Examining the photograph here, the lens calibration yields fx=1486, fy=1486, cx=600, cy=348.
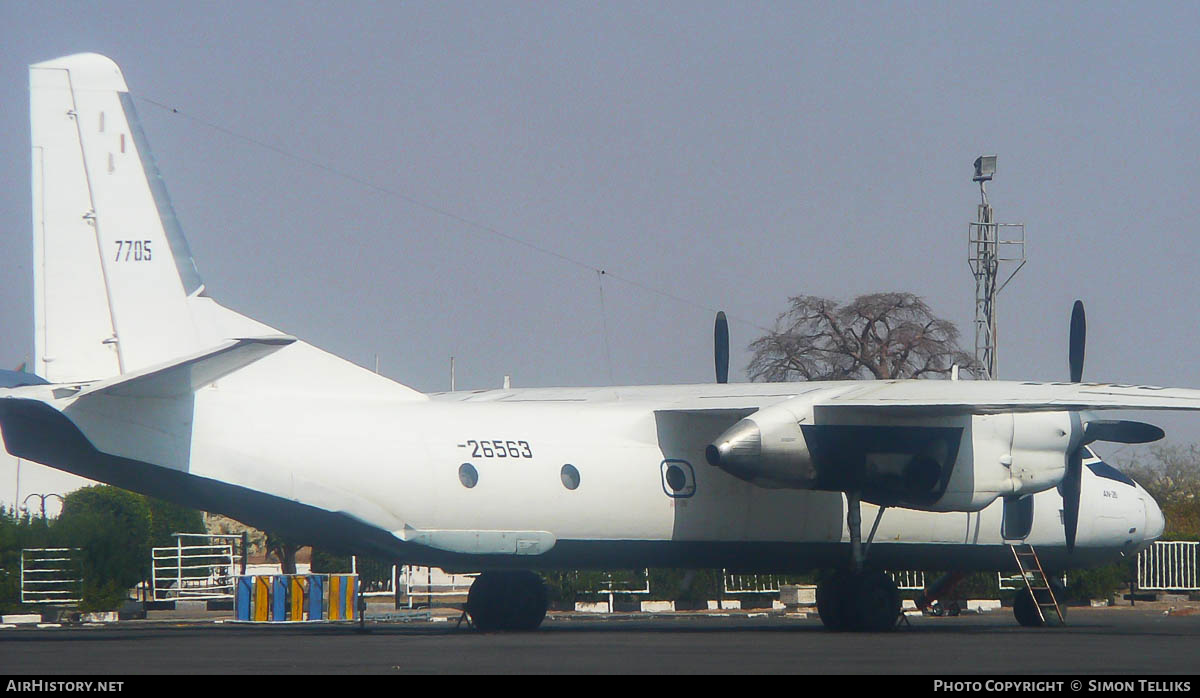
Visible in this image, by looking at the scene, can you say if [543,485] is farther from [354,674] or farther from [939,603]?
[939,603]

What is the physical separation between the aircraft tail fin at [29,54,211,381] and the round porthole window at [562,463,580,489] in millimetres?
4357

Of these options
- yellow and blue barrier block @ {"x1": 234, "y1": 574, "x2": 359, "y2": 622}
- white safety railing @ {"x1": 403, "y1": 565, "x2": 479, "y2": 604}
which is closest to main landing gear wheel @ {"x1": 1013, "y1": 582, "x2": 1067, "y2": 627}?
yellow and blue barrier block @ {"x1": 234, "y1": 574, "x2": 359, "y2": 622}

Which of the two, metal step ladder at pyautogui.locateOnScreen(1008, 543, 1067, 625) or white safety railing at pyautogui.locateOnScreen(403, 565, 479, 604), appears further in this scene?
white safety railing at pyautogui.locateOnScreen(403, 565, 479, 604)

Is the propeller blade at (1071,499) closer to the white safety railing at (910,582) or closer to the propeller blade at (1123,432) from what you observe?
A: the propeller blade at (1123,432)

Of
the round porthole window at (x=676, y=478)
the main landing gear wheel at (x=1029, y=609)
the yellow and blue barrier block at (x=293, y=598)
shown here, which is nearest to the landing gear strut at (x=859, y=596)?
the round porthole window at (x=676, y=478)

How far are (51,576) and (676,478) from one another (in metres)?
9.97

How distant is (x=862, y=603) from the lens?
1836cm

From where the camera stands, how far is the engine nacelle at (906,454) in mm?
17141

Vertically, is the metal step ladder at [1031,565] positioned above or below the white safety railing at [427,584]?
above

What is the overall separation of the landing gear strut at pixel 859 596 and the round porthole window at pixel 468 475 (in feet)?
15.2

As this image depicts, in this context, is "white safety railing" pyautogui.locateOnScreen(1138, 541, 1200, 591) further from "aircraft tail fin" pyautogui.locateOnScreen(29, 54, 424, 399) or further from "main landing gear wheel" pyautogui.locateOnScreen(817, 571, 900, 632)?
"aircraft tail fin" pyautogui.locateOnScreen(29, 54, 424, 399)

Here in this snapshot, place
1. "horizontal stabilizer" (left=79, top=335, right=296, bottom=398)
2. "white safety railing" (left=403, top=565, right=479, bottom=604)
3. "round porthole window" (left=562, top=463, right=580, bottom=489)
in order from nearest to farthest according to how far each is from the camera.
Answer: "horizontal stabilizer" (left=79, top=335, right=296, bottom=398) → "round porthole window" (left=562, top=463, right=580, bottom=489) → "white safety railing" (left=403, top=565, right=479, bottom=604)

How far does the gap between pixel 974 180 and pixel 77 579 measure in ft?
70.6

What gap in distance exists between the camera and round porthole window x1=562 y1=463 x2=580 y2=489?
1731 cm
